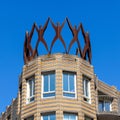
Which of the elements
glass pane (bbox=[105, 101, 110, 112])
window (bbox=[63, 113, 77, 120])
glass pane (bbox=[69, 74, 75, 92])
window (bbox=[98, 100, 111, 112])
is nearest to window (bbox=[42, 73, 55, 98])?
glass pane (bbox=[69, 74, 75, 92])

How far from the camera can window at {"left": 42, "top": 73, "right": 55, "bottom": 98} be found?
148 feet

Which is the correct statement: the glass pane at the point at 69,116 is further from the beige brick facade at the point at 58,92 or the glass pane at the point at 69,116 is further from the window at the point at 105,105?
the window at the point at 105,105

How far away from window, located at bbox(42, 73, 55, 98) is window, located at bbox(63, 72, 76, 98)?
1.13m

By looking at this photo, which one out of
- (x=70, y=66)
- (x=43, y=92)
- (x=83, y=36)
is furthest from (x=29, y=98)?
(x=83, y=36)

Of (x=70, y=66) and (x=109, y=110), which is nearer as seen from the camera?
(x=70, y=66)

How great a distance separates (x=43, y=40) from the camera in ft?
156

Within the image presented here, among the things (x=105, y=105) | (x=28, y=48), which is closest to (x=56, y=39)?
(x=28, y=48)

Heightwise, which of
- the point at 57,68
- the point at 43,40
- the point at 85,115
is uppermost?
the point at 43,40

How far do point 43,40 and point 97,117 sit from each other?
947cm

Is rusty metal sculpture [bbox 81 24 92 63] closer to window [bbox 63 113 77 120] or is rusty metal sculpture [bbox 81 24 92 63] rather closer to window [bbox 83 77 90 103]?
window [bbox 83 77 90 103]

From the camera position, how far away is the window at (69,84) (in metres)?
45.4

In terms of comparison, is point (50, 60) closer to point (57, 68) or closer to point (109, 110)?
point (57, 68)

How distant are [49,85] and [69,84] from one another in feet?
6.33

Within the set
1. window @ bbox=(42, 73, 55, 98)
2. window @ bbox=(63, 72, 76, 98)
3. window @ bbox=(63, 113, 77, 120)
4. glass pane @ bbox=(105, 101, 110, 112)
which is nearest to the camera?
window @ bbox=(63, 113, 77, 120)
